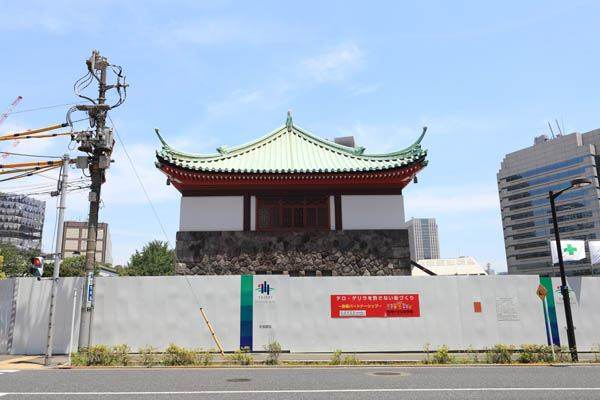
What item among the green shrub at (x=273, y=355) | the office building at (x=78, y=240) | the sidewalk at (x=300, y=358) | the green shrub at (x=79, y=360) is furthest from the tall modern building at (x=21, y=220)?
the green shrub at (x=273, y=355)

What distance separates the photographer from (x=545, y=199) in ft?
445

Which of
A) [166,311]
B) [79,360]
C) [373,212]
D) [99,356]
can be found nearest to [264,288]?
[166,311]

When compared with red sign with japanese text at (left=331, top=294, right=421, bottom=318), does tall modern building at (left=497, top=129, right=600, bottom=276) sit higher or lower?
higher

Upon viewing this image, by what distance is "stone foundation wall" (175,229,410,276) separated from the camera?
19312mm

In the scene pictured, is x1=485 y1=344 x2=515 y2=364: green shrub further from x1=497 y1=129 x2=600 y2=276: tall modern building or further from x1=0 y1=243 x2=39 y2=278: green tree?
x1=497 y1=129 x2=600 y2=276: tall modern building

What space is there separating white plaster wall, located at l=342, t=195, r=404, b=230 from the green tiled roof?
65.0 inches

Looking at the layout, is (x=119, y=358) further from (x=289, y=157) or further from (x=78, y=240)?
(x=78, y=240)

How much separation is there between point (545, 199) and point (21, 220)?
579ft

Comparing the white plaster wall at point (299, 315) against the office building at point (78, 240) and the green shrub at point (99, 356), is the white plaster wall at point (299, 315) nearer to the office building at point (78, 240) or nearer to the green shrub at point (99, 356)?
the green shrub at point (99, 356)

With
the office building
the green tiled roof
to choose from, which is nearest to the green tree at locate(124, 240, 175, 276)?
the green tiled roof

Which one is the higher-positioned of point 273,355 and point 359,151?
point 359,151

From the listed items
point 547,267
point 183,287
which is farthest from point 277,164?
point 547,267

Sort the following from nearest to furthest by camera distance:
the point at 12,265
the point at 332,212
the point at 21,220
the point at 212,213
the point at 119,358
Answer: the point at 119,358, the point at 212,213, the point at 332,212, the point at 12,265, the point at 21,220

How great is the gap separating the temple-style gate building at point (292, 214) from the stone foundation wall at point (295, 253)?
47 millimetres
